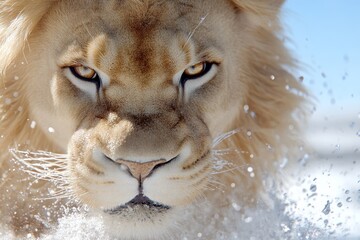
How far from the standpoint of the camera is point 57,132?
2.97 m

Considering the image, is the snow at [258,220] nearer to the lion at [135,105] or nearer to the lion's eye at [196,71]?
the lion at [135,105]

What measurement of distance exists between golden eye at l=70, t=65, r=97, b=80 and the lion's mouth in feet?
1.54

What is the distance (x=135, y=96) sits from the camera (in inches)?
106

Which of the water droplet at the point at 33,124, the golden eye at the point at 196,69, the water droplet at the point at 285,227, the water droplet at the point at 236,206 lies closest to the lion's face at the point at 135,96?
the golden eye at the point at 196,69

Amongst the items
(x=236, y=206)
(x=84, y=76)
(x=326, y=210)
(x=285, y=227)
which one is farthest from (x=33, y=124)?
(x=326, y=210)

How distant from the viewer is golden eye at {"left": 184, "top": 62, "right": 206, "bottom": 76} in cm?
281

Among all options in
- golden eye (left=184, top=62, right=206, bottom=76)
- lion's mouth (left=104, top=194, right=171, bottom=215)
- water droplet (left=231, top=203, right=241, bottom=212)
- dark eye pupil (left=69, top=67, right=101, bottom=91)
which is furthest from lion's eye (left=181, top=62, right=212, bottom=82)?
water droplet (left=231, top=203, right=241, bottom=212)

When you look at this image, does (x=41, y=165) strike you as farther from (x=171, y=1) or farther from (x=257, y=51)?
(x=257, y=51)

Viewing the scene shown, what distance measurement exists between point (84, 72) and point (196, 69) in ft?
1.29

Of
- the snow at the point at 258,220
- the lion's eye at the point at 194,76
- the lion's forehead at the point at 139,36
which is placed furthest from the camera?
the snow at the point at 258,220

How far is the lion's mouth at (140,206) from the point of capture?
2.58 m


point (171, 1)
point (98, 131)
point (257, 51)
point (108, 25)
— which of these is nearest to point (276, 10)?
point (257, 51)

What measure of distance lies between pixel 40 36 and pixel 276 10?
930mm

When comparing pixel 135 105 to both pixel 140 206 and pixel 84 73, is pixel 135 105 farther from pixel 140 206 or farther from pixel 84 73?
pixel 140 206
